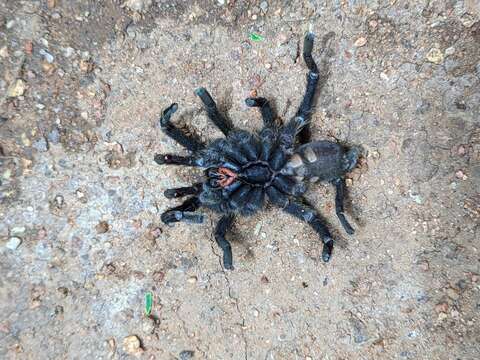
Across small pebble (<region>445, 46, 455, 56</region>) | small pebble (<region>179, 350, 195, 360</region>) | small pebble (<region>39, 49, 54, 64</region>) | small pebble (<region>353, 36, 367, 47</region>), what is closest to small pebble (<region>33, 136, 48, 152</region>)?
small pebble (<region>39, 49, 54, 64</region>)

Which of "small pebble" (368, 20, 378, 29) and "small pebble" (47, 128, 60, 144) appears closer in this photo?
"small pebble" (368, 20, 378, 29)

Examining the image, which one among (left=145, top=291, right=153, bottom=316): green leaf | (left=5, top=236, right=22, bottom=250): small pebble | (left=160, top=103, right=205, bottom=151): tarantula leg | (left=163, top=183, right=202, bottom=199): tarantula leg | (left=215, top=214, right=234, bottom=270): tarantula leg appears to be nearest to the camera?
(left=160, top=103, right=205, bottom=151): tarantula leg

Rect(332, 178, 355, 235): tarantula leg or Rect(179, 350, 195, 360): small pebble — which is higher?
Rect(332, 178, 355, 235): tarantula leg

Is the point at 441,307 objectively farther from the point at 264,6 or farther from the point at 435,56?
the point at 264,6

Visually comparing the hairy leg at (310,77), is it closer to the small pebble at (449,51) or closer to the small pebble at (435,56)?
the small pebble at (435,56)

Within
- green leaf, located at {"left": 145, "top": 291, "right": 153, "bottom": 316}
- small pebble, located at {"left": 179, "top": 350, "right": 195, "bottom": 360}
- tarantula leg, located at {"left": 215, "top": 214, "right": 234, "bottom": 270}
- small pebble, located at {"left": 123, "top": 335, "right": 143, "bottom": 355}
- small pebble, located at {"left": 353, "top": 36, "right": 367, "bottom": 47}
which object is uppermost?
small pebble, located at {"left": 353, "top": 36, "right": 367, "bottom": 47}

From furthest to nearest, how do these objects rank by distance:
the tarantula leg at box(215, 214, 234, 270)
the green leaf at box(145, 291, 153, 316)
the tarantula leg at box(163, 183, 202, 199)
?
the green leaf at box(145, 291, 153, 316) < the tarantula leg at box(215, 214, 234, 270) < the tarantula leg at box(163, 183, 202, 199)

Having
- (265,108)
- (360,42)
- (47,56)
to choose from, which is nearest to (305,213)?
(265,108)

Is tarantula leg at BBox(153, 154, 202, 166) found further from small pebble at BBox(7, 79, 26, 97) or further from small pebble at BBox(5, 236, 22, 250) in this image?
small pebble at BBox(5, 236, 22, 250)
